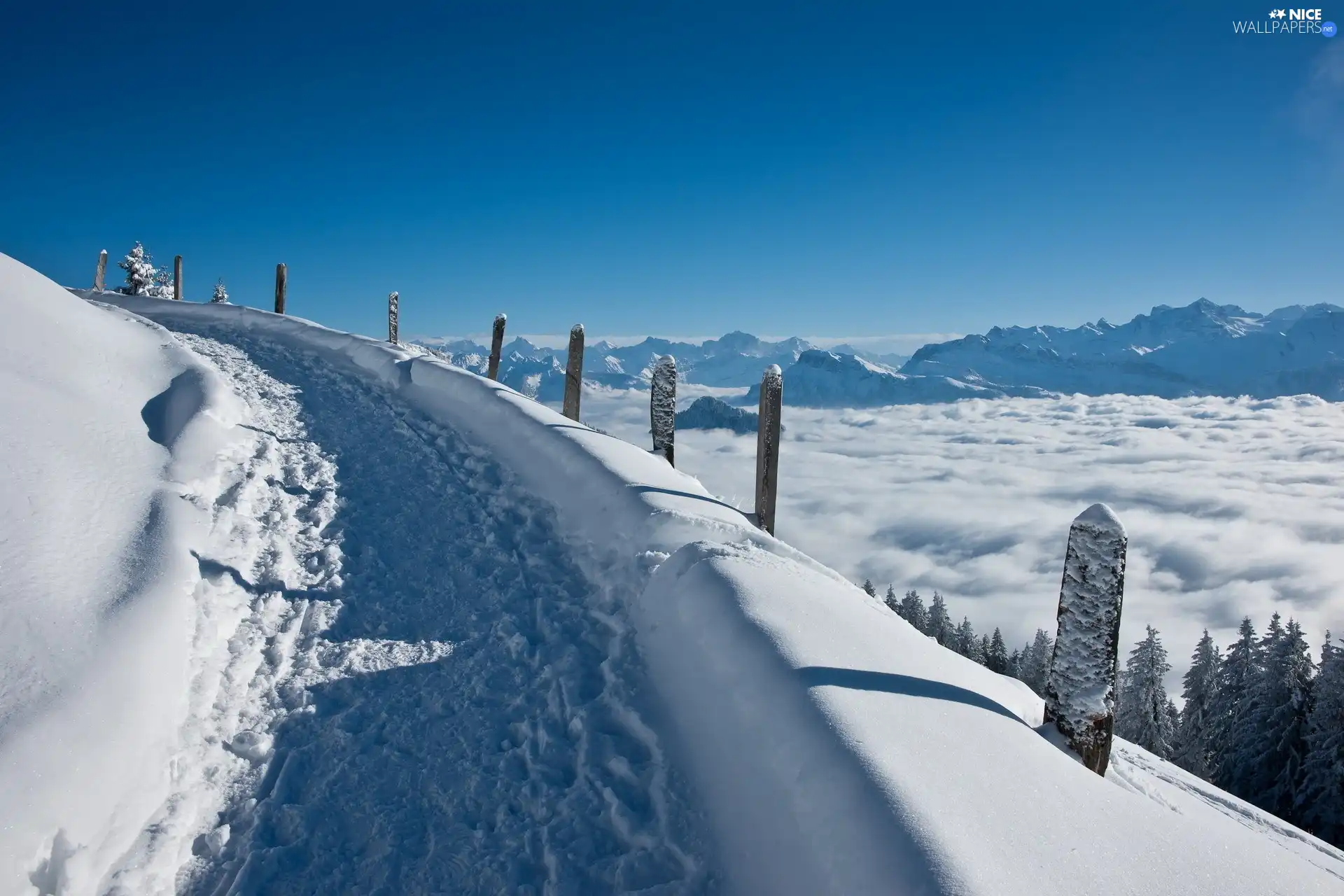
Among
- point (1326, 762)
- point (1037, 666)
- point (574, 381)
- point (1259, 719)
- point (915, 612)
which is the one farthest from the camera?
point (915, 612)

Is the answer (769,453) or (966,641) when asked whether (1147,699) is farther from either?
(769,453)

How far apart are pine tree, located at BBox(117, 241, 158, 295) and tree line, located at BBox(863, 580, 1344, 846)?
4537 cm

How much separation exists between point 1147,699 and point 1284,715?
7.26m

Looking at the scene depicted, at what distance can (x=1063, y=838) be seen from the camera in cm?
271

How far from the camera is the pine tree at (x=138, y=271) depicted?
38812 millimetres

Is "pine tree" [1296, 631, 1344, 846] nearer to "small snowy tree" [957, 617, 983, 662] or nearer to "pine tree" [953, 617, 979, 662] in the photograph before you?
"small snowy tree" [957, 617, 983, 662]

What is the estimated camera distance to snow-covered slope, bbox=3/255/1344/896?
2719mm

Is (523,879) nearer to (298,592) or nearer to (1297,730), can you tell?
(298,592)

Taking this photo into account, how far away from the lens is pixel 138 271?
130 feet

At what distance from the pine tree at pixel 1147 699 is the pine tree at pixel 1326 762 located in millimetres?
8036

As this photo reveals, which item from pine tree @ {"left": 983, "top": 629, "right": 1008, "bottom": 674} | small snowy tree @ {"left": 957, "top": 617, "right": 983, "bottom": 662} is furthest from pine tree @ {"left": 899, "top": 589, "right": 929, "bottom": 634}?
pine tree @ {"left": 983, "top": 629, "right": 1008, "bottom": 674}

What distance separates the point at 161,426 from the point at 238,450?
801 millimetres

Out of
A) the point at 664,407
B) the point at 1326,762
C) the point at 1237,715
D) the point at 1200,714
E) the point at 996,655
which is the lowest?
the point at 996,655

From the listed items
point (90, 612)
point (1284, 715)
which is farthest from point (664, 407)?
point (1284, 715)
